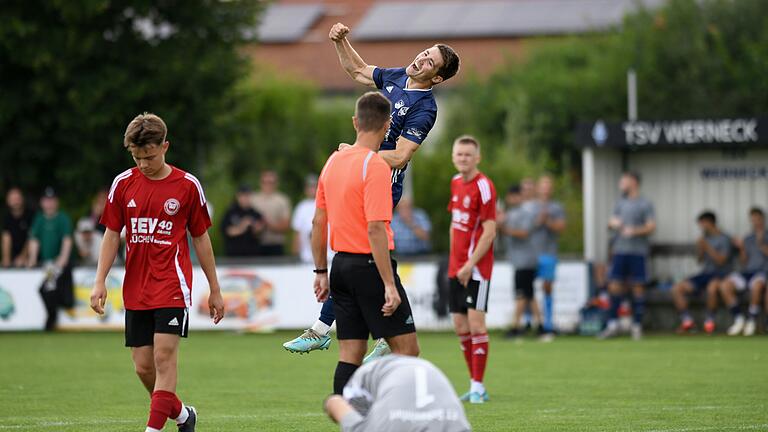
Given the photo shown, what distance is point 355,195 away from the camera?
8.21 metres

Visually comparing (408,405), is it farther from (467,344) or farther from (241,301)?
(241,301)

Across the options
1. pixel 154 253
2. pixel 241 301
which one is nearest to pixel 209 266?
pixel 154 253

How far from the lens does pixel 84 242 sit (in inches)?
885

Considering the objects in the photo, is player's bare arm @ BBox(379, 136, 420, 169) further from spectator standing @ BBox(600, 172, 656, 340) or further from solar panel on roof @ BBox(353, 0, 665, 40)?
solar panel on roof @ BBox(353, 0, 665, 40)

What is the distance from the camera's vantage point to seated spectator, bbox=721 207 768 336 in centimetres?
2033

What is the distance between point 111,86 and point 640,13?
73.0ft

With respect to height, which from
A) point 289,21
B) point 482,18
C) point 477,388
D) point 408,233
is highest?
point 289,21

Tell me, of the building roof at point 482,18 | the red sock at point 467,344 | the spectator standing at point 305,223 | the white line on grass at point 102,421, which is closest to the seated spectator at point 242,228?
the spectator standing at point 305,223

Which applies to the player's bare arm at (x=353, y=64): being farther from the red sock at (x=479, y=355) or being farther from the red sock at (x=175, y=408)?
the red sock at (x=479, y=355)

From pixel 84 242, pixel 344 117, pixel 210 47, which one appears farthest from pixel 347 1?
pixel 84 242

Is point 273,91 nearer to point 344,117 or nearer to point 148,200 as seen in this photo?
point 344,117

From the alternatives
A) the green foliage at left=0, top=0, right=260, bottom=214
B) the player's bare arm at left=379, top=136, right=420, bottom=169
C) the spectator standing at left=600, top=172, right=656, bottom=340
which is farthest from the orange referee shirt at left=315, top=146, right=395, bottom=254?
the green foliage at left=0, top=0, right=260, bottom=214

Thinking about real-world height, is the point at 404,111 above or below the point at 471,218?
above

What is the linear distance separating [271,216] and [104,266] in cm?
1404
